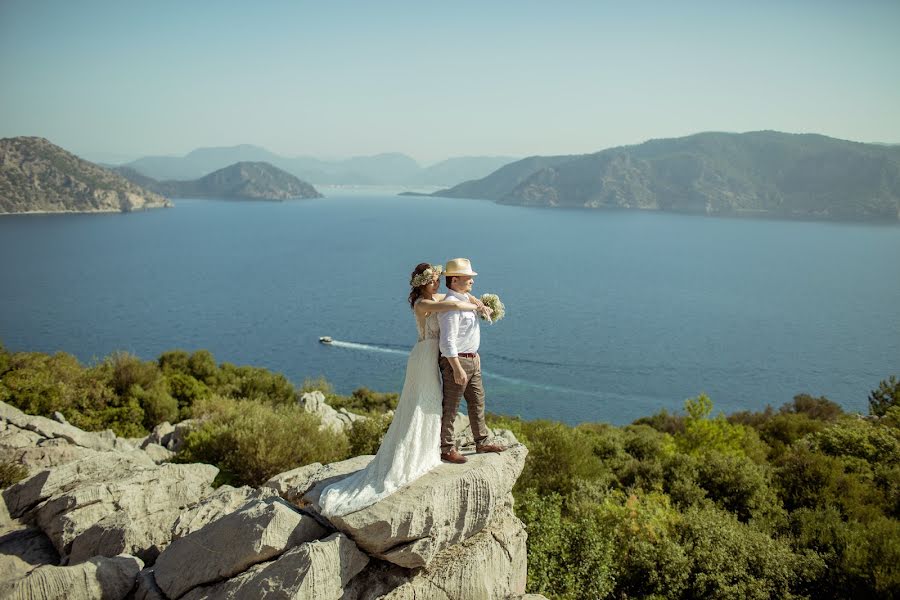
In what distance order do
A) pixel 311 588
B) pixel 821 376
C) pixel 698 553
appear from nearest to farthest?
pixel 311 588 → pixel 698 553 → pixel 821 376

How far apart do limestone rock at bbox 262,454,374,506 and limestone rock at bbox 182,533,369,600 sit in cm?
166

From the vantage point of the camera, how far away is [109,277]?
106 meters

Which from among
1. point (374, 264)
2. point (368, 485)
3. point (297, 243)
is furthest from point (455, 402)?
point (297, 243)

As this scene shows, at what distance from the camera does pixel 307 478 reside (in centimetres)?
1078

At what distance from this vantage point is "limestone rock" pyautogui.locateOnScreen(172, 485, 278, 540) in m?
10.3

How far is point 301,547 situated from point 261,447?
8.17 meters

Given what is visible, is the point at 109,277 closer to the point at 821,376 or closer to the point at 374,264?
the point at 374,264

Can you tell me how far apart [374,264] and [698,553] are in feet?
370

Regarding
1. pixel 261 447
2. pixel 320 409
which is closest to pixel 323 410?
pixel 320 409

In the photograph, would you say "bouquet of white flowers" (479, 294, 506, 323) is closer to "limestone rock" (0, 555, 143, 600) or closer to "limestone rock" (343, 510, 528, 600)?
"limestone rock" (343, 510, 528, 600)

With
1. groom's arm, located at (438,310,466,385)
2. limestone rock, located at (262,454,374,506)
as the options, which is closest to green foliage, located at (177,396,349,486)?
limestone rock, located at (262,454,374,506)

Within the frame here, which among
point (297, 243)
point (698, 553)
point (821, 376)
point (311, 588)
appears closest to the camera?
point (311, 588)

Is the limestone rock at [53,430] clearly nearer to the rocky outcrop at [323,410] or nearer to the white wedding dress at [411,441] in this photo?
the rocky outcrop at [323,410]

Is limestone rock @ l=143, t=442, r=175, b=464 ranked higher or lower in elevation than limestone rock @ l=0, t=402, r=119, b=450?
lower
